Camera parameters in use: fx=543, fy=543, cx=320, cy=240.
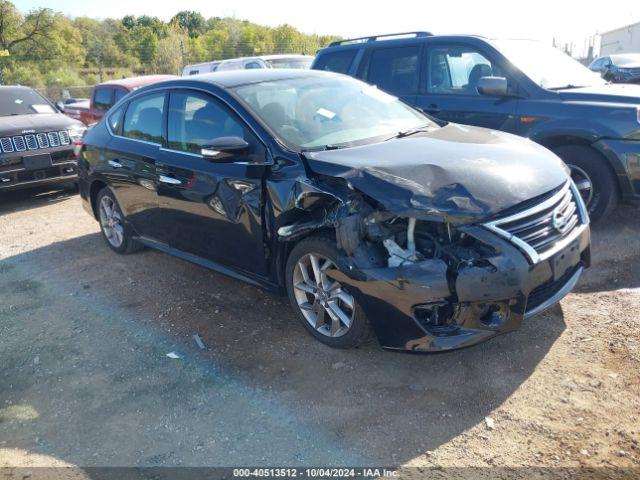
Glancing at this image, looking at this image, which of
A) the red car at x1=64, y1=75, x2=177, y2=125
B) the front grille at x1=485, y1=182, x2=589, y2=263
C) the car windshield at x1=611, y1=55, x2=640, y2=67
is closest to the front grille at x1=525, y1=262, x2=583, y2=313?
the front grille at x1=485, y1=182, x2=589, y2=263

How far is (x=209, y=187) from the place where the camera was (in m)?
4.11

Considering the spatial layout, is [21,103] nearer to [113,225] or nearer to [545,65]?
[113,225]

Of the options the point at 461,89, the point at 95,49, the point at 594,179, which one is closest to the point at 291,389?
the point at 594,179

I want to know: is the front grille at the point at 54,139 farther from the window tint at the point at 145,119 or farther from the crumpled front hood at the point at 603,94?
the crumpled front hood at the point at 603,94

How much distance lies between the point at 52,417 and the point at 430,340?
225 centimetres

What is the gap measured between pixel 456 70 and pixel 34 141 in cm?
605

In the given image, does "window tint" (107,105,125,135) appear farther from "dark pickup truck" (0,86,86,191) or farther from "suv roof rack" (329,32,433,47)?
"suv roof rack" (329,32,433,47)

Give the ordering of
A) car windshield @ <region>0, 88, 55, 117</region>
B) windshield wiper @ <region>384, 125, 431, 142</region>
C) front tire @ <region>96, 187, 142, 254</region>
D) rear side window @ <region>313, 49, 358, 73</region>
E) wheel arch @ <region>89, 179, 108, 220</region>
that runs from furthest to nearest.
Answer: car windshield @ <region>0, 88, 55, 117</region>
rear side window @ <region>313, 49, 358, 73</region>
wheel arch @ <region>89, 179, 108, 220</region>
front tire @ <region>96, 187, 142, 254</region>
windshield wiper @ <region>384, 125, 431, 142</region>

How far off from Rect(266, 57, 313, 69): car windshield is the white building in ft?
143

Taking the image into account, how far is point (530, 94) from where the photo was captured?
5.54 meters

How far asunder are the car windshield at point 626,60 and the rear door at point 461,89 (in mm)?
15407

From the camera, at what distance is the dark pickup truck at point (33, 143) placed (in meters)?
7.70

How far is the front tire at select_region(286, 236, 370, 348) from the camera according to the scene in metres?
3.36

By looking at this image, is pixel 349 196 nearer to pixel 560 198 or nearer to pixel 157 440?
Answer: pixel 560 198
